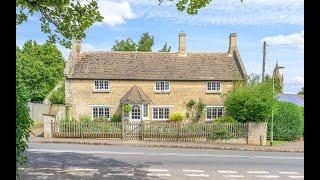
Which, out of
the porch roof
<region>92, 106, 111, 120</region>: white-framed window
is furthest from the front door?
<region>92, 106, 111, 120</region>: white-framed window

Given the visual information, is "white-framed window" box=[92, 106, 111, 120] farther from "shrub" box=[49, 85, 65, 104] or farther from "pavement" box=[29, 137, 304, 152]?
"shrub" box=[49, 85, 65, 104]

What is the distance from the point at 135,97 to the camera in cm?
3372

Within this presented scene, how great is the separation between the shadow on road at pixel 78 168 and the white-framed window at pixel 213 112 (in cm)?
1920

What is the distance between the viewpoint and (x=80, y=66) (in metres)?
34.8

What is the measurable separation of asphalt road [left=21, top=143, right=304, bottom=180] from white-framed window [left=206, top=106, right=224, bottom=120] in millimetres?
14862

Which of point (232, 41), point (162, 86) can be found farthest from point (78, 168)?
point (232, 41)

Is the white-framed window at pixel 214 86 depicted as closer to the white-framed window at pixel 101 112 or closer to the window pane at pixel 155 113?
the window pane at pixel 155 113

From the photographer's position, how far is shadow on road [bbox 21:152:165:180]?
491 inches

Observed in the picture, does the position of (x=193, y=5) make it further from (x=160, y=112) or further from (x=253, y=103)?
(x=160, y=112)

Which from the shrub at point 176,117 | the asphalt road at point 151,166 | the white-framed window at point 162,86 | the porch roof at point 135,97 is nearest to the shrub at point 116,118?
the porch roof at point 135,97

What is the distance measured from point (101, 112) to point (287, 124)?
16.6 metres

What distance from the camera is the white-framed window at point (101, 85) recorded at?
34388 mm
